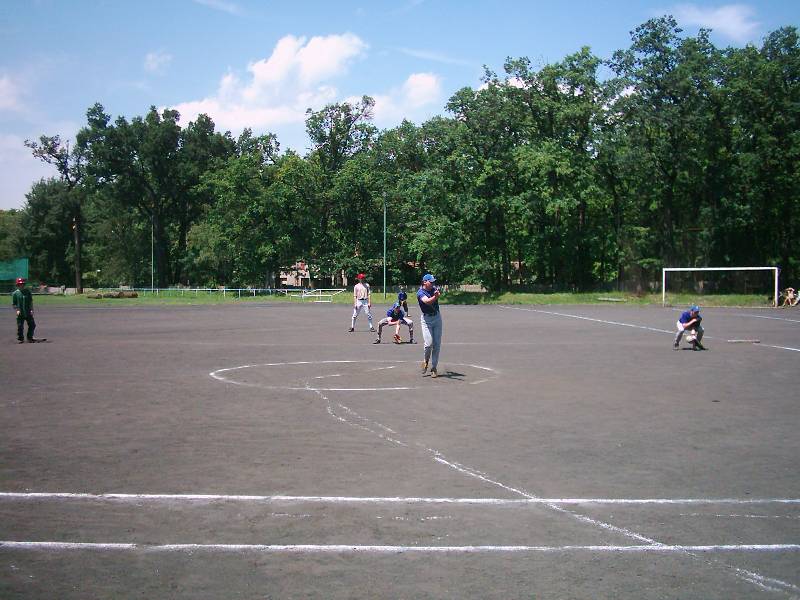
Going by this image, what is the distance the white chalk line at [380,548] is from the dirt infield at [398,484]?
21mm

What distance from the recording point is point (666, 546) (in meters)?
5.76

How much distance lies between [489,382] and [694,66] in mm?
59405

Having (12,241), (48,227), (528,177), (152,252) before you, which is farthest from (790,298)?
(12,241)

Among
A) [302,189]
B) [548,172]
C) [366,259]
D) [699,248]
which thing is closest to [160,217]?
[302,189]

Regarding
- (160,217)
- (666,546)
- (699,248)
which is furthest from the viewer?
(160,217)

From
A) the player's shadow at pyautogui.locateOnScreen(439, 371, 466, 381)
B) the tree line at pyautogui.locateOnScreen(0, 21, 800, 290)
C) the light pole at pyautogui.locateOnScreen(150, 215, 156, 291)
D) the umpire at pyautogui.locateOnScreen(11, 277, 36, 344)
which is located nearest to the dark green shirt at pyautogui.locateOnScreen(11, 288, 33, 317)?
the umpire at pyautogui.locateOnScreen(11, 277, 36, 344)

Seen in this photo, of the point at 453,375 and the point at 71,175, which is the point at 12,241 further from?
the point at 453,375

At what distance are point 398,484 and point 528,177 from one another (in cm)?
6416

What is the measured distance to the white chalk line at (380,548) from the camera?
5648mm

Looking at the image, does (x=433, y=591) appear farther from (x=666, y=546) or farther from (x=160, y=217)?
(x=160, y=217)

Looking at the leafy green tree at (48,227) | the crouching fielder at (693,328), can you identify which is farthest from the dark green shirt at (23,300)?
the leafy green tree at (48,227)

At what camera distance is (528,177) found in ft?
227

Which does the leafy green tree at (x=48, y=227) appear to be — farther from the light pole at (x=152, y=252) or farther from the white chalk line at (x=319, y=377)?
the white chalk line at (x=319, y=377)

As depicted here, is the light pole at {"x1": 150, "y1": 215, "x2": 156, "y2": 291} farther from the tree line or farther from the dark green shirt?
the dark green shirt
